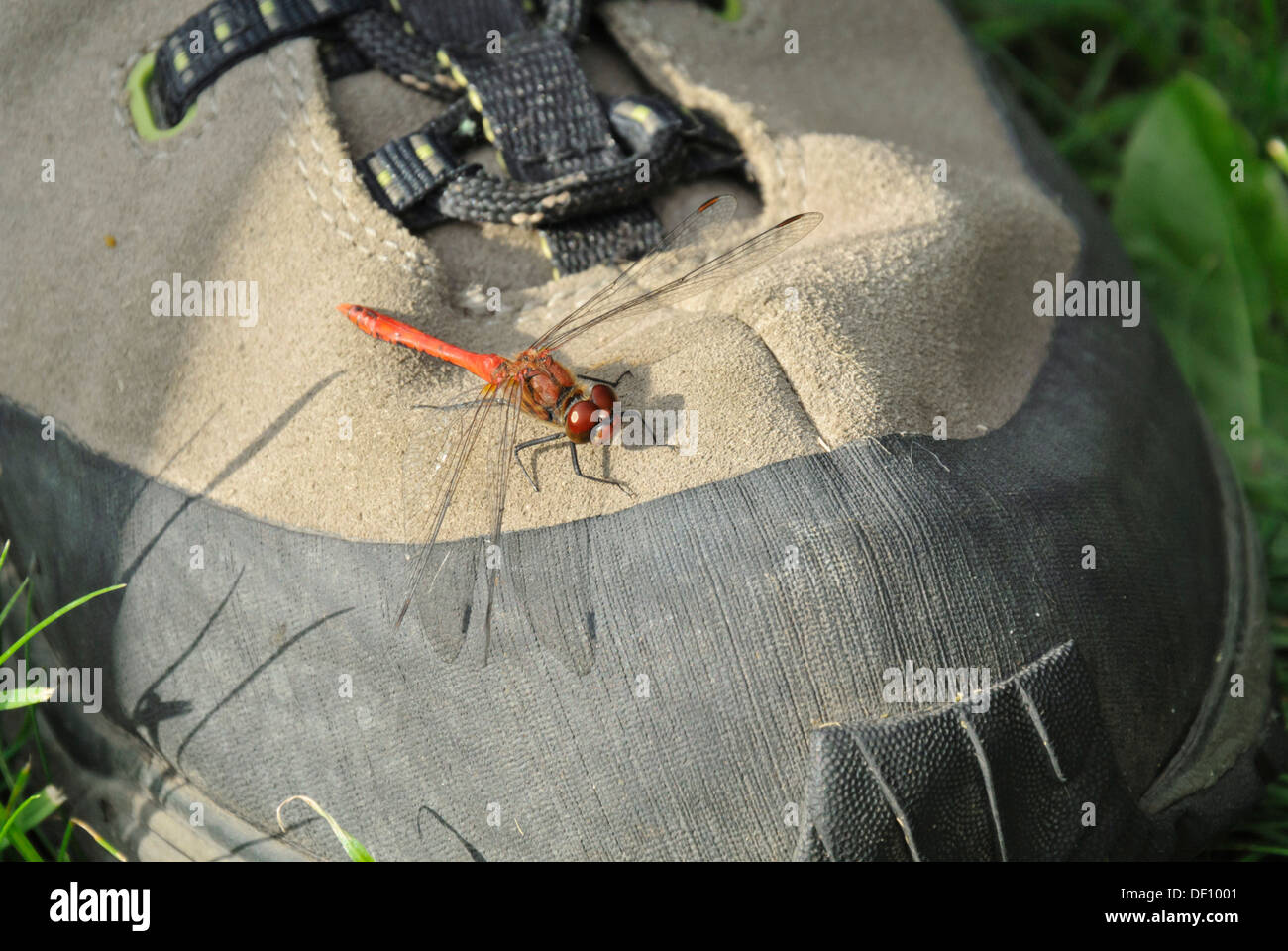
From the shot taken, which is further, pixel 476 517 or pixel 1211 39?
pixel 1211 39

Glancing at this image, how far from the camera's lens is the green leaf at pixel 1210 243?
1.80 m

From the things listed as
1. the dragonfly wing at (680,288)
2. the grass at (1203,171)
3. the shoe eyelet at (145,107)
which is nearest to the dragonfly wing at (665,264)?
the dragonfly wing at (680,288)

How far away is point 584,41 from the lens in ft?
4.56

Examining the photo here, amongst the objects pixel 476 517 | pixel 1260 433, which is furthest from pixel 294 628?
pixel 1260 433

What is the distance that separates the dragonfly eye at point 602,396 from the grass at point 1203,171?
0.91 m

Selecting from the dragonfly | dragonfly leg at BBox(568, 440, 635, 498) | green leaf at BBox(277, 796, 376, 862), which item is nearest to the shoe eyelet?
the dragonfly

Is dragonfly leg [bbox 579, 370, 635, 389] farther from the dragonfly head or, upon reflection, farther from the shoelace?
the shoelace

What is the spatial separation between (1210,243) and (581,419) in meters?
1.38

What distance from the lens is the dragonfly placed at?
1006 millimetres

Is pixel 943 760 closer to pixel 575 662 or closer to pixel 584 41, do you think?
pixel 575 662

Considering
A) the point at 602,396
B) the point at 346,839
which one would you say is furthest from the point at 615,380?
the point at 346,839

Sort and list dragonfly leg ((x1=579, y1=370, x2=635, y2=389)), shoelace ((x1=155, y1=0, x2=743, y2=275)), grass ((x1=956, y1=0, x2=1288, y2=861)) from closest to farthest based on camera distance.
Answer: dragonfly leg ((x1=579, y1=370, x2=635, y2=389)), shoelace ((x1=155, y1=0, x2=743, y2=275)), grass ((x1=956, y1=0, x2=1288, y2=861))

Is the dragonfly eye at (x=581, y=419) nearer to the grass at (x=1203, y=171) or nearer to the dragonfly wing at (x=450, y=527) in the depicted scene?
the dragonfly wing at (x=450, y=527)

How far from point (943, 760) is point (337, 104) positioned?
3.16ft
